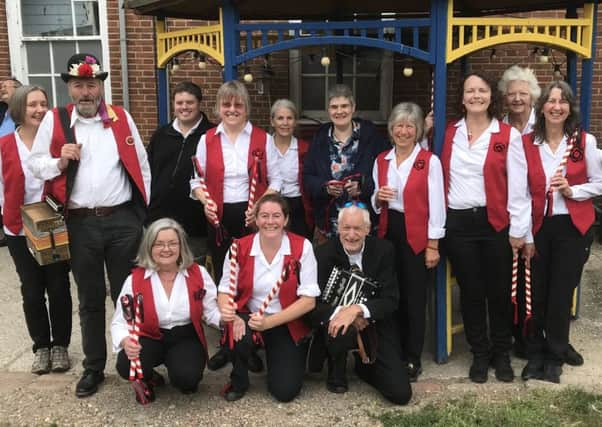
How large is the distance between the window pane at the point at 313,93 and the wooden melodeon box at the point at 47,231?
4.52m

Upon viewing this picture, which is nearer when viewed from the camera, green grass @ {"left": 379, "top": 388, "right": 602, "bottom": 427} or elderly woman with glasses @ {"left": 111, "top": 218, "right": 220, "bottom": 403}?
green grass @ {"left": 379, "top": 388, "right": 602, "bottom": 427}

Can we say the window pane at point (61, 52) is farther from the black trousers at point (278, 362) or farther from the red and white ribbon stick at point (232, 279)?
the black trousers at point (278, 362)

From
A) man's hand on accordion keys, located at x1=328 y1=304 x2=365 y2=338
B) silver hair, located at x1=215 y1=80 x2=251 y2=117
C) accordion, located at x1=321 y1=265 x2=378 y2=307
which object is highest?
silver hair, located at x1=215 y1=80 x2=251 y2=117

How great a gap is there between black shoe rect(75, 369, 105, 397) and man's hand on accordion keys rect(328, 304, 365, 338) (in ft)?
4.75

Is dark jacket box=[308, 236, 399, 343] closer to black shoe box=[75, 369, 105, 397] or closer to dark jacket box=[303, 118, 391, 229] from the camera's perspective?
dark jacket box=[303, 118, 391, 229]

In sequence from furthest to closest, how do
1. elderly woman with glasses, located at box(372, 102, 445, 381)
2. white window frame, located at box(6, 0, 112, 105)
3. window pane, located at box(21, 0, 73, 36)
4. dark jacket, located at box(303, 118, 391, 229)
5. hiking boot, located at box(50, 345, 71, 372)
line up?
window pane, located at box(21, 0, 73, 36) → white window frame, located at box(6, 0, 112, 105) → hiking boot, located at box(50, 345, 71, 372) → dark jacket, located at box(303, 118, 391, 229) → elderly woman with glasses, located at box(372, 102, 445, 381)

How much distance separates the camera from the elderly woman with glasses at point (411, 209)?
3592 mm

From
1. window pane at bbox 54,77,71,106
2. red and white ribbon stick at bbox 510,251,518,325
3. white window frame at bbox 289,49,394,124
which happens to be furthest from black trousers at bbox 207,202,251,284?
window pane at bbox 54,77,71,106

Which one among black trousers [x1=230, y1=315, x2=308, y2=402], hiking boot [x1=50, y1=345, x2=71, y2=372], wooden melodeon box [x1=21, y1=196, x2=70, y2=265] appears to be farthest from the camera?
hiking boot [x1=50, y1=345, x2=71, y2=372]

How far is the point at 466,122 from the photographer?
144 inches

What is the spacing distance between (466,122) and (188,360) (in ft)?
7.02

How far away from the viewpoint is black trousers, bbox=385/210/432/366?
3686 millimetres

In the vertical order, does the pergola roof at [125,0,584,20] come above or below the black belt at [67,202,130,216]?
above

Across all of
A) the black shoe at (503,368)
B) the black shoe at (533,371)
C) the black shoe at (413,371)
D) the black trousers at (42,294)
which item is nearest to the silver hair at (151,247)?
the black trousers at (42,294)
